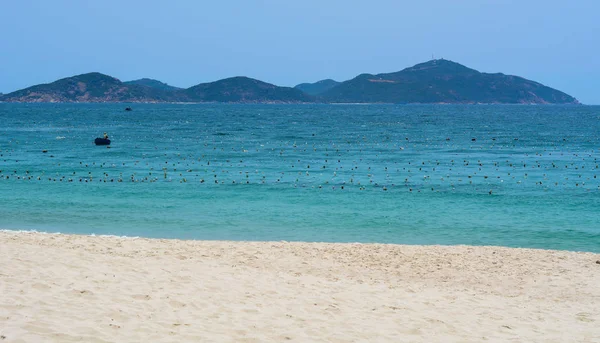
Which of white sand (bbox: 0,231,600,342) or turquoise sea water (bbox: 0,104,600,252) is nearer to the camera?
white sand (bbox: 0,231,600,342)

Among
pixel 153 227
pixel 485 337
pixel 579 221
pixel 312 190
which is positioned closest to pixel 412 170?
pixel 312 190

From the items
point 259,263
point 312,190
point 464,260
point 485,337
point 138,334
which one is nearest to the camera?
point 138,334

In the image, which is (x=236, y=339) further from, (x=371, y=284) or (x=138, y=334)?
(x=371, y=284)

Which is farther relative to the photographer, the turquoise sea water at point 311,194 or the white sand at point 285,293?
the turquoise sea water at point 311,194

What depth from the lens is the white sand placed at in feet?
30.9

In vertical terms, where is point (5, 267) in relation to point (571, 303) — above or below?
above

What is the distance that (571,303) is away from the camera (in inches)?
516

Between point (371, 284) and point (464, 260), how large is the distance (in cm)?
426

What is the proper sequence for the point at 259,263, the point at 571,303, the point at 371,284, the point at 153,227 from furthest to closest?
1. the point at 153,227
2. the point at 259,263
3. the point at 371,284
4. the point at 571,303

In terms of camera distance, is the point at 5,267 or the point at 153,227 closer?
the point at 5,267

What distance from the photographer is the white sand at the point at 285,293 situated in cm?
941

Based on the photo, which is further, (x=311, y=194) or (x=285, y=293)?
(x=311, y=194)

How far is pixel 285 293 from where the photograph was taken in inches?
482

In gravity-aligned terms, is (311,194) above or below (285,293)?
above
